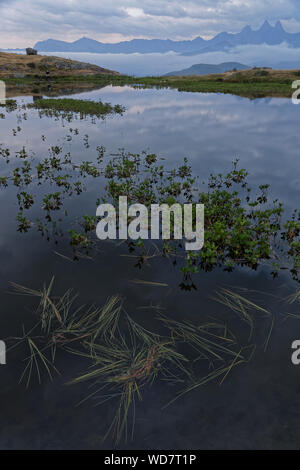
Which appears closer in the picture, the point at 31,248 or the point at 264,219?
the point at 31,248

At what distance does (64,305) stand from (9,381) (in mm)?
2267

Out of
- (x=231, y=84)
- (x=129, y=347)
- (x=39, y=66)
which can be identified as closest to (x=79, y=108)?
(x=129, y=347)

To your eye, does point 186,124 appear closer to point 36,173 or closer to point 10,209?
point 36,173

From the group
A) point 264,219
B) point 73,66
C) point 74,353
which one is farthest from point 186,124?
point 73,66

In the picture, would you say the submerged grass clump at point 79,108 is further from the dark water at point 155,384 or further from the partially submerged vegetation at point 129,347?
the partially submerged vegetation at point 129,347

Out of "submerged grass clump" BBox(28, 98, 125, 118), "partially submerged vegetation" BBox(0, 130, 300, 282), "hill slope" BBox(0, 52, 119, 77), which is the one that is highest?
"hill slope" BBox(0, 52, 119, 77)

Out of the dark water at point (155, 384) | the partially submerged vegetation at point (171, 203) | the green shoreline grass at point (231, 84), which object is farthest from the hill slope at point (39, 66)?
the dark water at point (155, 384)

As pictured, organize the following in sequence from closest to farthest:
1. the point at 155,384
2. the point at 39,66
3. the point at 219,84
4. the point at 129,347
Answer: the point at 155,384 → the point at 129,347 → the point at 219,84 → the point at 39,66

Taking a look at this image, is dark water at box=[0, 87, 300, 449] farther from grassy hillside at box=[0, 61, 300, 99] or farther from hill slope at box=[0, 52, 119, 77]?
hill slope at box=[0, 52, 119, 77]

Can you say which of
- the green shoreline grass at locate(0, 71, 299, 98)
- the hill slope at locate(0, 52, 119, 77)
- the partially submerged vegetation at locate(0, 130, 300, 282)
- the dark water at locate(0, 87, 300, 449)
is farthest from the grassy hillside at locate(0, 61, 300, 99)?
the dark water at locate(0, 87, 300, 449)

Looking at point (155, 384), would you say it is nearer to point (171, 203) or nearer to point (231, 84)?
point (171, 203)

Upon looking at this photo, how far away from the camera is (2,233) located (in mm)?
11383

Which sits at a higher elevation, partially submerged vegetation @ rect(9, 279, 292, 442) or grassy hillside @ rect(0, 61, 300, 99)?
grassy hillside @ rect(0, 61, 300, 99)

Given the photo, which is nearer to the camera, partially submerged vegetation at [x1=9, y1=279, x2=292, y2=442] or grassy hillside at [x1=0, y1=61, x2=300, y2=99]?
partially submerged vegetation at [x1=9, y1=279, x2=292, y2=442]
